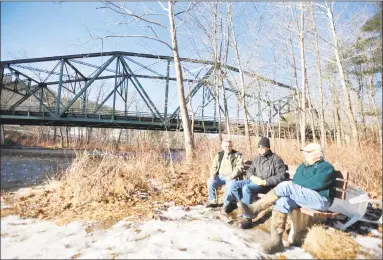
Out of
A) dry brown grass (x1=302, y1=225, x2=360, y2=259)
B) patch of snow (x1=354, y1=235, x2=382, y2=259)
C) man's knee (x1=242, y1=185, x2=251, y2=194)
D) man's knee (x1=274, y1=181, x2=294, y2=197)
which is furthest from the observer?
man's knee (x1=242, y1=185, x2=251, y2=194)

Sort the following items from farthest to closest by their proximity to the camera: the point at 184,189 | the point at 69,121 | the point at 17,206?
1. the point at 69,121
2. the point at 184,189
3. the point at 17,206

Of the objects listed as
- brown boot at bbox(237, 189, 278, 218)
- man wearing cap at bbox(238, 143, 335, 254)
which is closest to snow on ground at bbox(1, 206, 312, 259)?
brown boot at bbox(237, 189, 278, 218)

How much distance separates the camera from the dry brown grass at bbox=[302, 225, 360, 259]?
2.73 metres

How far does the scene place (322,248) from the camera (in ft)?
9.25

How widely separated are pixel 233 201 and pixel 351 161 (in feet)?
11.0

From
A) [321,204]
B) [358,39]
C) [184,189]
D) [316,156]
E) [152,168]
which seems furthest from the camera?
[358,39]

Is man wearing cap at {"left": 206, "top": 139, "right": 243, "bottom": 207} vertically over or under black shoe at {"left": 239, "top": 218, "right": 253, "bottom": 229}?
over

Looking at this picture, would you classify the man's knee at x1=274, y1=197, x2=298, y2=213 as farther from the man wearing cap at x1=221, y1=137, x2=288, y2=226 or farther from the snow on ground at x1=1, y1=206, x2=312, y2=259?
the man wearing cap at x1=221, y1=137, x2=288, y2=226

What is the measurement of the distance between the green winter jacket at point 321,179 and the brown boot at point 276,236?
0.54 m

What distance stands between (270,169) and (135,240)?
2259 millimetres

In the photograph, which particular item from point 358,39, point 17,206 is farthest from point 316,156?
point 358,39

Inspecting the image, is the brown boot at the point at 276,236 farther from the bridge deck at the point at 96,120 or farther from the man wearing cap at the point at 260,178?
the bridge deck at the point at 96,120

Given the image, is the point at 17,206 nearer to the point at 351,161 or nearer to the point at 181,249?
the point at 181,249

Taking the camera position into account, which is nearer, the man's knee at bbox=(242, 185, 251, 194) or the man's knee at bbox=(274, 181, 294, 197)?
the man's knee at bbox=(274, 181, 294, 197)
